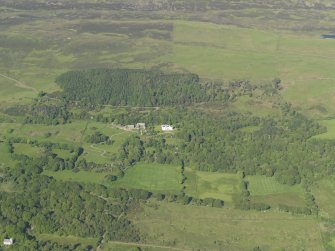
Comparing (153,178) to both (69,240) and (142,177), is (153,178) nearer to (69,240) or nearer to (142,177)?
(142,177)

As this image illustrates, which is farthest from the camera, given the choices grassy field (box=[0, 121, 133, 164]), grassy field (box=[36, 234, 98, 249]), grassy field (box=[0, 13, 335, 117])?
grassy field (box=[0, 13, 335, 117])

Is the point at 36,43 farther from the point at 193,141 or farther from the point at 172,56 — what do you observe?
the point at 193,141

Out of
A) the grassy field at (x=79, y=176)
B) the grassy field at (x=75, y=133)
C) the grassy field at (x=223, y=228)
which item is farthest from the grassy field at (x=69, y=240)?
the grassy field at (x=75, y=133)

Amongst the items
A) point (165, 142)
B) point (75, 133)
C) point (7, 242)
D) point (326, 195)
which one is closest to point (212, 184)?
point (165, 142)

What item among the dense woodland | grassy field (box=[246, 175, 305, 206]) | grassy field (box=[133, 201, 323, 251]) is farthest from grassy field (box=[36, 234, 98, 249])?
grassy field (box=[246, 175, 305, 206])

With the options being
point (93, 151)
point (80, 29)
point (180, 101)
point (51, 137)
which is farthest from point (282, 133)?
point (80, 29)

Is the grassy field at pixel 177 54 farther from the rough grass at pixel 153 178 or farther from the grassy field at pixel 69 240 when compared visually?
the grassy field at pixel 69 240

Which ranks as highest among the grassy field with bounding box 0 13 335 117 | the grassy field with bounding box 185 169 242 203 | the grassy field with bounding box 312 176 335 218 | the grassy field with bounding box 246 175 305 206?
the grassy field with bounding box 312 176 335 218

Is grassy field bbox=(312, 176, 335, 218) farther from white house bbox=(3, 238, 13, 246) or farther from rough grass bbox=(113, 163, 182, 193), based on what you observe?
white house bbox=(3, 238, 13, 246)
